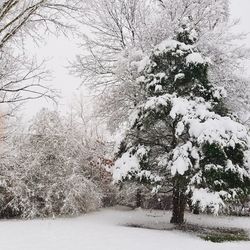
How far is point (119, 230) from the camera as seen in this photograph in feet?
35.2

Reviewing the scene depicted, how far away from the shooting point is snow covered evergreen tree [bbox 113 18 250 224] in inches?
420

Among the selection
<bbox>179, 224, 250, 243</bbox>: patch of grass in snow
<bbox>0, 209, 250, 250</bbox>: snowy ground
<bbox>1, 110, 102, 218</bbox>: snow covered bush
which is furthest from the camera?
<bbox>1, 110, 102, 218</bbox>: snow covered bush

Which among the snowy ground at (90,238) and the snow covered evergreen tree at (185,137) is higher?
the snow covered evergreen tree at (185,137)

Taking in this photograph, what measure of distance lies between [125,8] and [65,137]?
5464mm

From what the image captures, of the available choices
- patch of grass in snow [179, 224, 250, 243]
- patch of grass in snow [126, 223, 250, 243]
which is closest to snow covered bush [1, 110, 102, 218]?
patch of grass in snow [126, 223, 250, 243]

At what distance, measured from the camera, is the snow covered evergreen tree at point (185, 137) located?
1068 centimetres

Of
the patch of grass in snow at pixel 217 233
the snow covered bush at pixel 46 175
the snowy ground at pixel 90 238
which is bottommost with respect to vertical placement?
the snowy ground at pixel 90 238

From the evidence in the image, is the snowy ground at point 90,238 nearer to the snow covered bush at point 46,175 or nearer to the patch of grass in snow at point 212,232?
the patch of grass in snow at point 212,232

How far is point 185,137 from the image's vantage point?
1233 cm

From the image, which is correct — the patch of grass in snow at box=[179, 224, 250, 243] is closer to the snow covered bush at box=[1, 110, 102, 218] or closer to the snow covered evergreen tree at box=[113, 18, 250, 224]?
the snow covered evergreen tree at box=[113, 18, 250, 224]

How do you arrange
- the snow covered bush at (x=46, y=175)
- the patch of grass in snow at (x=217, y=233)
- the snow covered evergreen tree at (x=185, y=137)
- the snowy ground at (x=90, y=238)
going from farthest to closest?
the snow covered bush at (x=46, y=175), the patch of grass in snow at (x=217, y=233), the snow covered evergreen tree at (x=185, y=137), the snowy ground at (x=90, y=238)

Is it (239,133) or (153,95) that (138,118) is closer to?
(153,95)

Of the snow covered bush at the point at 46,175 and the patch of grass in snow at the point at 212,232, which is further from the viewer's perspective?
the snow covered bush at the point at 46,175

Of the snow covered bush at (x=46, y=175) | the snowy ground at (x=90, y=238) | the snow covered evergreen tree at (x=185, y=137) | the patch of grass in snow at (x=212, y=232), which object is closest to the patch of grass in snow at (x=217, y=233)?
the patch of grass in snow at (x=212, y=232)
